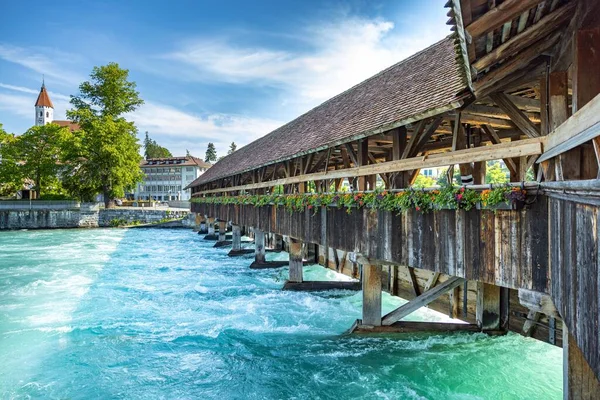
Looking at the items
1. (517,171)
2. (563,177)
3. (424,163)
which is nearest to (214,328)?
(424,163)

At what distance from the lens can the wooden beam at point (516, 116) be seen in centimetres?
433

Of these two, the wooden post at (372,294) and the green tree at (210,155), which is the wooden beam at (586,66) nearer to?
the wooden post at (372,294)

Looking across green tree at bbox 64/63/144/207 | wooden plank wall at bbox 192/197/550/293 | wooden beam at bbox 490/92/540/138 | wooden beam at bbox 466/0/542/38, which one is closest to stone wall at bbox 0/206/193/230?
green tree at bbox 64/63/144/207

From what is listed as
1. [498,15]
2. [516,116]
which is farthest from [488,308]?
[498,15]

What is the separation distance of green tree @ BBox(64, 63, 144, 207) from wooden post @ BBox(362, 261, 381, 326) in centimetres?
3810

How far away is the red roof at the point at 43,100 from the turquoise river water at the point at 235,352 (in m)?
77.6

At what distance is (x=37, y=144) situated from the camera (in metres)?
42.7

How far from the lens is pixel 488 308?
7027 millimetres

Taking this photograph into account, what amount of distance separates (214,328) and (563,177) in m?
7.45

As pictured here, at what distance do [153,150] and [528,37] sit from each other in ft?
308

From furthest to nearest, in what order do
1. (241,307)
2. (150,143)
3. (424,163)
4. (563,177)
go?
1. (150,143)
2. (241,307)
3. (424,163)
4. (563,177)

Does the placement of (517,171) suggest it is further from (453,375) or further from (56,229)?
(56,229)

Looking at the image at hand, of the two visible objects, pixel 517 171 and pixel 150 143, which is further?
pixel 150 143

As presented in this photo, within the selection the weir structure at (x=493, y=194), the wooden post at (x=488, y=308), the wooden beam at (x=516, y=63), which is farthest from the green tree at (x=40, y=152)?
the wooden beam at (x=516, y=63)
